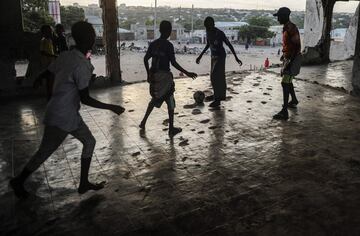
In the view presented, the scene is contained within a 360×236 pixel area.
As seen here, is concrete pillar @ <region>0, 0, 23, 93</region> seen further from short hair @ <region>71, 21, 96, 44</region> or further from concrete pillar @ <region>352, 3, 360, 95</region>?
concrete pillar @ <region>352, 3, 360, 95</region>

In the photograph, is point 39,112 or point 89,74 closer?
point 89,74

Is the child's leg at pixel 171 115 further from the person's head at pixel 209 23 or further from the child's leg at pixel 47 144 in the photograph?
the child's leg at pixel 47 144

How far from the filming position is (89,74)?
3.13m

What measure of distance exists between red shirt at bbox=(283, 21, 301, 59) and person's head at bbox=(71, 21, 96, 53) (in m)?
4.00

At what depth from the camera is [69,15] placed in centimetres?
3434

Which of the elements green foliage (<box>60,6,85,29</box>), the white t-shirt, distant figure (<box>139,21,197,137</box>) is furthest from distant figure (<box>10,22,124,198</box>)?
green foliage (<box>60,6,85,29</box>)

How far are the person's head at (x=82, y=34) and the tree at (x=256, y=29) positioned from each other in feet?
182

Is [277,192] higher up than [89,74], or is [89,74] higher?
[89,74]

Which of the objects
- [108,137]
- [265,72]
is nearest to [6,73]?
[108,137]

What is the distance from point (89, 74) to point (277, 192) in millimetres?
2308

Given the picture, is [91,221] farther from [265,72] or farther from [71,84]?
[265,72]

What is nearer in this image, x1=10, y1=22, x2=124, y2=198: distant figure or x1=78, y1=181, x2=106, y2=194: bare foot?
x1=10, y1=22, x2=124, y2=198: distant figure

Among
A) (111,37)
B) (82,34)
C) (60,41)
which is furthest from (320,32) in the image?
(82,34)

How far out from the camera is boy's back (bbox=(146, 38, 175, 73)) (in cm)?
528
